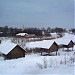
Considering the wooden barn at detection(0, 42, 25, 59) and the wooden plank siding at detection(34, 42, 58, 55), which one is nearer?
the wooden barn at detection(0, 42, 25, 59)

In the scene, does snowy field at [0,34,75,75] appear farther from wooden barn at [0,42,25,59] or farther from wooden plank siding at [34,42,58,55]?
wooden barn at [0,42,25,59]

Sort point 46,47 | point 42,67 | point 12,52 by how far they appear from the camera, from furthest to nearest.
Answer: point 46,47
point 12,52
point 42,67

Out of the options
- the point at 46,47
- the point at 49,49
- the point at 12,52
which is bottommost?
the point at 12,52

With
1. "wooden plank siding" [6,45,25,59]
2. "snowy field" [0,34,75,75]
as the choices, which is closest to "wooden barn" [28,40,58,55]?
"snowy field" [0,34,75,75]

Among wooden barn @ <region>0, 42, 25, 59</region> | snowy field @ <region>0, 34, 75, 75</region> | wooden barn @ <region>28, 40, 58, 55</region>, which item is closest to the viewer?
snowy field @ <region>0, 34, 75, 75</region>

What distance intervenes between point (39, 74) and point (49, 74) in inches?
36.8

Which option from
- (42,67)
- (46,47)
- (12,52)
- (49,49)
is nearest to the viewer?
(42,67)

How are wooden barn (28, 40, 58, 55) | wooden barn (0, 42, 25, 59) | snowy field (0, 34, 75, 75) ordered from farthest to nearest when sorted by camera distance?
wooden barn (28, 40, 58, 55) < wooden barn (0, 42, 25, 59) < snowy field (0, 34, 75, 75)

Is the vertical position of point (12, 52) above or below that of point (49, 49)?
below

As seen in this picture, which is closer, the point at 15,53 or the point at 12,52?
the point at 12,52

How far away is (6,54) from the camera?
1442 inches

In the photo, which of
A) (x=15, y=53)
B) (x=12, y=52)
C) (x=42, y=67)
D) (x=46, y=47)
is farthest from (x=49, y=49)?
(x=42, y=67)

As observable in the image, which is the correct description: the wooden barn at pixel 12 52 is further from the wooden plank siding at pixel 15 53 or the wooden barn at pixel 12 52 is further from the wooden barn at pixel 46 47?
the wooden barn at pixel 46 47

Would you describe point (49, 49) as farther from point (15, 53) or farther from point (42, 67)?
point (42, 67)
